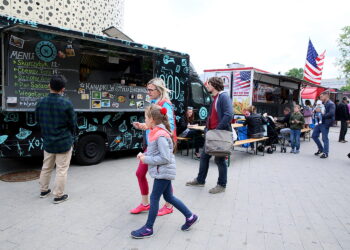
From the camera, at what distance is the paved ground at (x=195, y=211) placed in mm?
3066

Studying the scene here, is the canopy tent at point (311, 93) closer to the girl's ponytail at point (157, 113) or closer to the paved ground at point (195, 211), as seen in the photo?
the paved ground at point (195, 211)

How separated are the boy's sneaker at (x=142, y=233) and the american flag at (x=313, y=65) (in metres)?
15.5

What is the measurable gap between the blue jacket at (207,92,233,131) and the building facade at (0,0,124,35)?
36.8 ft

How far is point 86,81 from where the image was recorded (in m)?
5.90

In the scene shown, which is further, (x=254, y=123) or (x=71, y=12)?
(x=71, y=12)

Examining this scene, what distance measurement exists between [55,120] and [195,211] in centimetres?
226

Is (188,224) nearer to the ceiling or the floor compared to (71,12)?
nearer to the floor

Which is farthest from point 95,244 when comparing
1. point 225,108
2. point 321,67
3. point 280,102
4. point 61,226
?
point 321,67

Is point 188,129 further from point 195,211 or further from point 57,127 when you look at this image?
point 57,127

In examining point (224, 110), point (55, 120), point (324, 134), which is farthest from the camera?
point (324, 134)

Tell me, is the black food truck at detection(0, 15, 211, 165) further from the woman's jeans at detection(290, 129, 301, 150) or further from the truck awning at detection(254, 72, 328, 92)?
the truck awning at detection(254, 72, 328, 92)

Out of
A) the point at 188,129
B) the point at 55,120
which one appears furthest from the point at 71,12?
the point at 55,120

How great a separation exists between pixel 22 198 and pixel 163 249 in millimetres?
2473

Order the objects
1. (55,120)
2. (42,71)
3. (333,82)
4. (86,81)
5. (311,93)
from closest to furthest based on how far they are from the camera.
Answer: (55,120), (42,71), (86,81), (311,93), (333,82)
